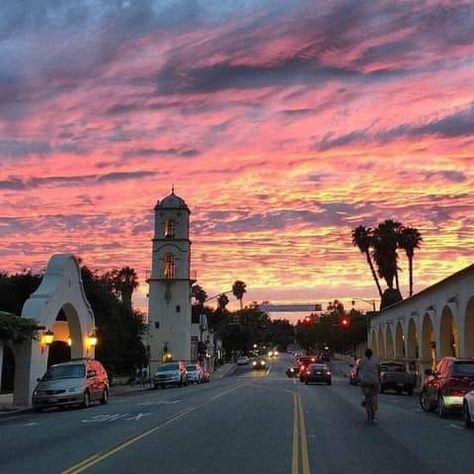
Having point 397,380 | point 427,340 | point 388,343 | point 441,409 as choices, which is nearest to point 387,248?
point 388,343

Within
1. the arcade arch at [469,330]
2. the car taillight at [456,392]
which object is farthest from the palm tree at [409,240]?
the car taillight at [456,392]

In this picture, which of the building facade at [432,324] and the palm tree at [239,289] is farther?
the palm tree at [239,289]

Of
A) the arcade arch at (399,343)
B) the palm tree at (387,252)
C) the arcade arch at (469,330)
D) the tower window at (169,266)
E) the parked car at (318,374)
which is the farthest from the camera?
the tower window at (169,266)

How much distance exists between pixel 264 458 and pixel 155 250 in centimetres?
7375

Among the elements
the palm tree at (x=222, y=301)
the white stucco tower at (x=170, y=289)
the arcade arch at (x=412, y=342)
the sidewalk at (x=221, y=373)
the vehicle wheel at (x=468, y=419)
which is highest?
the palm tree at (x=222, y=301)

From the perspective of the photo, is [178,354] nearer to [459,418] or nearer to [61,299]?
[61,299]

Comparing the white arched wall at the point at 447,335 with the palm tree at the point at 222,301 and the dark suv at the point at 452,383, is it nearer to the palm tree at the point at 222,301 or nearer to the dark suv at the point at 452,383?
the dark suv at the point at 452,383

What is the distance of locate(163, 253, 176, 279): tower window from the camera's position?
8538 cm

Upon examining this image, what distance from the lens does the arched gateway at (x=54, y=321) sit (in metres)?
32.2

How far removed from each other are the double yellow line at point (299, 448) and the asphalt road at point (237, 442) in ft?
0.05

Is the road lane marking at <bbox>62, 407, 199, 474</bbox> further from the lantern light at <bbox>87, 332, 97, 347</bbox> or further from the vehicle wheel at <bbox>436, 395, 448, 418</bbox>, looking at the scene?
the lantern light at <bbox>87, 332, 97, 347</bbox>

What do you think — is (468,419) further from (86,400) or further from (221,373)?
(221,373)

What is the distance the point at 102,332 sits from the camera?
51.1m

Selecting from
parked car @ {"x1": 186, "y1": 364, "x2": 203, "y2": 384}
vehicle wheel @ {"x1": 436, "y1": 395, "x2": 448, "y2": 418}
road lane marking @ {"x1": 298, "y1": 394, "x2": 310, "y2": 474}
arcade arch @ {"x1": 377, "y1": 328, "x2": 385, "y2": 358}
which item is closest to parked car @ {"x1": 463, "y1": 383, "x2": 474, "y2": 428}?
vehicle wheel @ {"x1": 436, "y1": 395, "x2": 448, "y2": 418}
